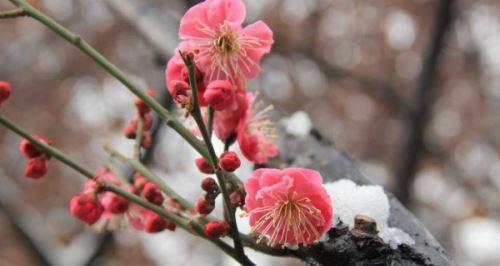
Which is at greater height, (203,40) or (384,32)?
(384,32)

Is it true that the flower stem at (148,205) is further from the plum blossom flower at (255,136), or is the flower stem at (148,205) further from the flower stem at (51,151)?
the plum blossom flower at (255,136)

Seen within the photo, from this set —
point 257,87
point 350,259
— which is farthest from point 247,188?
point 257,87

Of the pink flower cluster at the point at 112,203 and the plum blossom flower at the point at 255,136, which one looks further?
the plum blossom flower at the point at 255,136

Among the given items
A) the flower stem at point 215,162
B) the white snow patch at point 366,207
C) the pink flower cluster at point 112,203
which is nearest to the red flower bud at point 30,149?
the pink flower cluster at point 112,203

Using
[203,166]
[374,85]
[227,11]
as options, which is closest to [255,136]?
[203,166]

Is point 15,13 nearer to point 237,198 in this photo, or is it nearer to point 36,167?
point 36,167

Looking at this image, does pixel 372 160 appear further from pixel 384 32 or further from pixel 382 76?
pixel 384 32
